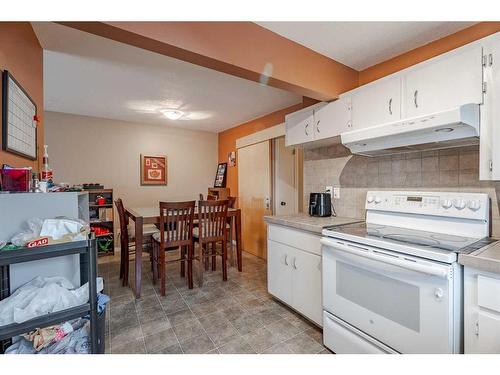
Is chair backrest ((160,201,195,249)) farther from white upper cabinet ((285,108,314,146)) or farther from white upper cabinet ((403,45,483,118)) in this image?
white upper cabinet ((403,45,483,118))

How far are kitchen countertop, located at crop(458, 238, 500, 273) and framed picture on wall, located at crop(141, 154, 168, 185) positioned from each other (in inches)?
171

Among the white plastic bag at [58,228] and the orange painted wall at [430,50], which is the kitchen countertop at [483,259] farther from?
the white plastic bag at [58,228]

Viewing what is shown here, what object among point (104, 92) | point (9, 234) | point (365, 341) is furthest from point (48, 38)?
point (365, 341)

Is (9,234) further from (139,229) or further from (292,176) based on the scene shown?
(292,176)

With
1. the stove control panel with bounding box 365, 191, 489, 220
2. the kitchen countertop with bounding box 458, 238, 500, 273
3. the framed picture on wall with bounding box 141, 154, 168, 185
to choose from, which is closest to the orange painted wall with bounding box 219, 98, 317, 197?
the framed picture on wall with bounding box 141, 154, 168, 185

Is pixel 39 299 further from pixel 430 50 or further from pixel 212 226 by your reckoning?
pixel 430 50

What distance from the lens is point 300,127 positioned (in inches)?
94.3

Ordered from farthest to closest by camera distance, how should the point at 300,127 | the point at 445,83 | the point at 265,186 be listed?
the point at 265,186 → the point at 300,127 → the point at 445,83

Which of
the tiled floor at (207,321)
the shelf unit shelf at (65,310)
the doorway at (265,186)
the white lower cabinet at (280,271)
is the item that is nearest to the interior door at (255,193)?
the doorway at (265,186)

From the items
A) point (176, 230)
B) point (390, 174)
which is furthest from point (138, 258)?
point (390, 174)

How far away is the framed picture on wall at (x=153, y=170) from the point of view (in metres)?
4.33

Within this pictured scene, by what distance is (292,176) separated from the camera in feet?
11.3

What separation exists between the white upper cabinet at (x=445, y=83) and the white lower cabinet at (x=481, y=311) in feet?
3.14

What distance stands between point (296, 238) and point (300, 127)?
1113 mm
